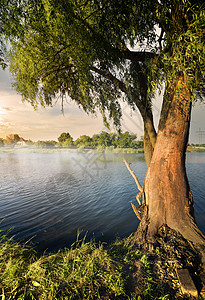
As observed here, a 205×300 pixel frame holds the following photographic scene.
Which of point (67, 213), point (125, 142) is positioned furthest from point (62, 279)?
point (125, 142)

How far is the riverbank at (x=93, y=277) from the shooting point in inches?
84.3

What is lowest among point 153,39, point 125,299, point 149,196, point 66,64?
point 125,299

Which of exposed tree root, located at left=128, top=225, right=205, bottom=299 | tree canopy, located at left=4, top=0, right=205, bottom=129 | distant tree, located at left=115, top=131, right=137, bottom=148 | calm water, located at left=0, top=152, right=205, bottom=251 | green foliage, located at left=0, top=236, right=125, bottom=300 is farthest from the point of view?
distant tree, located at left=115, top=131, right=137, bottom=148

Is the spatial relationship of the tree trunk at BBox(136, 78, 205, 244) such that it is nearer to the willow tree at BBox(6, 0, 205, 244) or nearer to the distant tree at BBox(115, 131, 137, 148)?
the willow tree at BBox(6, 0, 205, 244)

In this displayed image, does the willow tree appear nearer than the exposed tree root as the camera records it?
No

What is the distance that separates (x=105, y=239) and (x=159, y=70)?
17.7 feet

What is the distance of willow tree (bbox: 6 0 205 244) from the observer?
326 cm

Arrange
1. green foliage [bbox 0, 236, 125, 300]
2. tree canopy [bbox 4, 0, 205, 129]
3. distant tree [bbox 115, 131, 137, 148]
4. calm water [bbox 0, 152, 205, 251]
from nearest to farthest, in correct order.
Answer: green foliage [bbox 0, 236, 125, 300] < tree canopy [bbox 4, 0, 205, 129] < calm water [bbox 0, 152, 205, 251] < distant tree [bbox 115, 131, 137, 148]

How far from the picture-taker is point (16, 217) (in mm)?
6648

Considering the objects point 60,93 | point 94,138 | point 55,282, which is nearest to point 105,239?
point 55,282

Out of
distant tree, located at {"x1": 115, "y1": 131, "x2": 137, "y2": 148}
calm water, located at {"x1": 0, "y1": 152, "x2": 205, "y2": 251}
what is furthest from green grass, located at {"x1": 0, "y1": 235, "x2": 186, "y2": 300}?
distant tree, located at {"x1": 115, "y1": 131, "x2": 137, "y2": 148}

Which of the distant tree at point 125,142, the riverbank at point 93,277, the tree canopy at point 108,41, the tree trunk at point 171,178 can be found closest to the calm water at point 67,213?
the riverbank at point 93,277

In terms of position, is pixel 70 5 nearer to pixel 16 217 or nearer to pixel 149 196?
pixel 149 196

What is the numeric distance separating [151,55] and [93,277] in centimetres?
546
